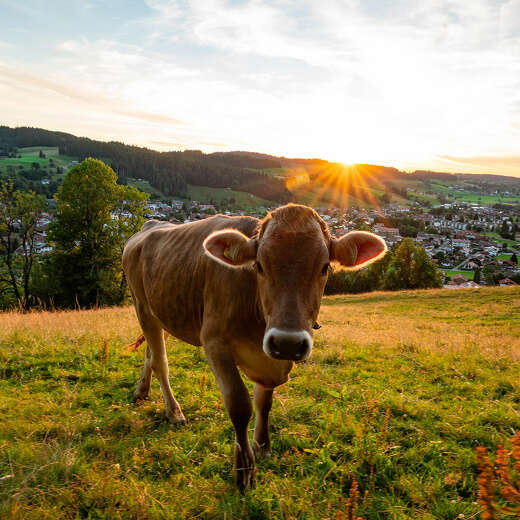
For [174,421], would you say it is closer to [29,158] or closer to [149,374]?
[149,374]

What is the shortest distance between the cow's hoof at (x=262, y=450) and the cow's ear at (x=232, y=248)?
7.45 feet

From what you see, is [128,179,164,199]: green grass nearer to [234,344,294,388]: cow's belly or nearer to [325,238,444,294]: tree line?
[325,238,444,294]: tree line

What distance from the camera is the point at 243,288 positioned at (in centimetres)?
355

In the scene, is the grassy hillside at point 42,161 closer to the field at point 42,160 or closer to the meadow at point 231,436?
the field at point 42,160

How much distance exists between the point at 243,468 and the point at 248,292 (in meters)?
1.73

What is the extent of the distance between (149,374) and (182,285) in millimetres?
2098

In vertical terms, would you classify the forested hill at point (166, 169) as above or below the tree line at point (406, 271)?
above

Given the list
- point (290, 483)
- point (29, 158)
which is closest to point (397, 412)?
point (290, 483)

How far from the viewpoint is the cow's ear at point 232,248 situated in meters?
3.30

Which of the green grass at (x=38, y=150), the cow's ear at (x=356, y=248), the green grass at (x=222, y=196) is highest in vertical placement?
the green grass at (x=38, y=150)

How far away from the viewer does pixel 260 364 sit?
11.8 ft

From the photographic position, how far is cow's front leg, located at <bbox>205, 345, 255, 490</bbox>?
11.2 ft

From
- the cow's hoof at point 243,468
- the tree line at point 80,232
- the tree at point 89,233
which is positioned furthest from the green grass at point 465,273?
the cow's hoof at point 243,468

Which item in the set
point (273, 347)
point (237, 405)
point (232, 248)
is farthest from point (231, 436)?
point (232, 248)
